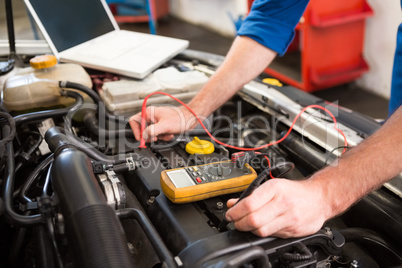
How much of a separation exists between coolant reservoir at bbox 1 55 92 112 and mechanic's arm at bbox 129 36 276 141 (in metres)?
0.29

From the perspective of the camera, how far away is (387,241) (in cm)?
87

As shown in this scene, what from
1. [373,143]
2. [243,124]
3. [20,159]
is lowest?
[243,124]

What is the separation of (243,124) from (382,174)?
0.68 m

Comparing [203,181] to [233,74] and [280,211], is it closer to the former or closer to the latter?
[280,211]

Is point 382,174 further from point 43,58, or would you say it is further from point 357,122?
point 43,58

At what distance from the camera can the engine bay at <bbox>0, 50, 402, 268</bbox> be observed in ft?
2.30

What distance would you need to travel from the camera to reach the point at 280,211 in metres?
0.72

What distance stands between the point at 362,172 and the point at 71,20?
1.27m

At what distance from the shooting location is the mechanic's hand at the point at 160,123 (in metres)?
1.14

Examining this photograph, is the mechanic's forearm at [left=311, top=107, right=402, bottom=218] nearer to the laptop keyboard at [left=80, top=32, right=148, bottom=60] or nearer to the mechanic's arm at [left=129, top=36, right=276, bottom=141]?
the mechanic's arm at [left=129, top=36, right=276, bottom=141]

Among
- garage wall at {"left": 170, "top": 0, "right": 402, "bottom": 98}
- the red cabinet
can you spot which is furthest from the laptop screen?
garage wall at {"left": 170, "top": 0, "right": 402, "bottom": 98}

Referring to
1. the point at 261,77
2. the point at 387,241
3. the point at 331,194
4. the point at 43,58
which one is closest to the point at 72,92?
the point at 43,58

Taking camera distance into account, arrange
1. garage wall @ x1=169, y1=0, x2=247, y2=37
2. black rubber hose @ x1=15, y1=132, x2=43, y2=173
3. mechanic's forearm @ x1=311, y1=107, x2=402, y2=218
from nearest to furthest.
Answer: mechanic's forearm @ x1=311, y1=107, x2=402, y2=218, black rubber hose @ x1=15, y1=132, x2=43, y2=173, garage wall @ x1=169, y1=0, x2=247, y2=37

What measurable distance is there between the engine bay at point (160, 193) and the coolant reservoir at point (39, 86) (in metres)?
0.03
